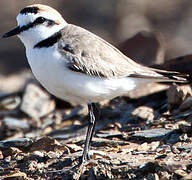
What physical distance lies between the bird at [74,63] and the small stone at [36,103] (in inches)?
130

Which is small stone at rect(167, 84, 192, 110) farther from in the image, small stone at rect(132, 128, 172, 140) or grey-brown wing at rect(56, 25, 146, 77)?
grey-brown wing at rect(56, 25, 146, 77)

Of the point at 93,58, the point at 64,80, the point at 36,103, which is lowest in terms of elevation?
the point at 64,80

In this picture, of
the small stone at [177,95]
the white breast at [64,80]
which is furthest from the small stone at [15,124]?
the white breast at [64,80]

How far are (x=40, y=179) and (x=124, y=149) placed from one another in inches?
54.2

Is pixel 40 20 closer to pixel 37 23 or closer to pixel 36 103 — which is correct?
pixel 37 23

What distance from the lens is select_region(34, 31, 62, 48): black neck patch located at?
721 centimetres

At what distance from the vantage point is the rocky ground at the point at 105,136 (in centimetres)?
659

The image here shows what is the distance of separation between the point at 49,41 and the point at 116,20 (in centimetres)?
1192

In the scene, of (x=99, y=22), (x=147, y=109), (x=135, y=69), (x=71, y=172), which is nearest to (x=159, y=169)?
(x=71, y=172)

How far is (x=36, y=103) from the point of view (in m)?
10.9

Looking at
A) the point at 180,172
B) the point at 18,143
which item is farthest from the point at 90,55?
the point at 180,172

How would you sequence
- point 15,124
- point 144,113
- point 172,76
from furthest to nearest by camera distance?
point 15,124
point 144,113
point 172,76

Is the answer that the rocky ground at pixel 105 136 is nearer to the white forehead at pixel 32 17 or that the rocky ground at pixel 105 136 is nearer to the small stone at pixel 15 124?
the small stone at pixel 15 124

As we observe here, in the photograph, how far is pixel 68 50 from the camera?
23.7 ft
